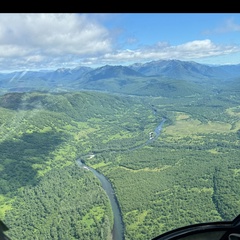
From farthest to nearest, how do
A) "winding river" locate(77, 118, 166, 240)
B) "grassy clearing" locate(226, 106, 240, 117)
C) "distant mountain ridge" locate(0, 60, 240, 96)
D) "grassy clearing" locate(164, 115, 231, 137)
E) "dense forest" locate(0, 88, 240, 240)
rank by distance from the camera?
1. "distant mountain ridge" locate(0, 60, 240, 96)
2. "grassy clearing" locate(226, 106, 240, 117)
3. "grassy clearing" locate(164, 115, 231, 137)
4. "dense forest" locate(0, 88, 240, 240)
5. "winding river" locate(77, 118, 166, 240)

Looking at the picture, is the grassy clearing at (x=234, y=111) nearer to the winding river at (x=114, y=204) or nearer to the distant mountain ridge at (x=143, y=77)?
the distant mountain ridge at (x=143, y=77)

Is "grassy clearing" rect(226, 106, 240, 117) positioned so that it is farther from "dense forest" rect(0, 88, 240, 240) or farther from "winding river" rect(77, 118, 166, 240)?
"winding river" rect(77, 118, 166, 240)

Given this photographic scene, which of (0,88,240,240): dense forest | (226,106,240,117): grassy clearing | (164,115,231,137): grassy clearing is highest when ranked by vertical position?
(0,88,240,240): dense forest

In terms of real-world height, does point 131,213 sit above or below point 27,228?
below

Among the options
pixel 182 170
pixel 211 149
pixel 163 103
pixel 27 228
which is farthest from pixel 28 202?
pixel 163 103

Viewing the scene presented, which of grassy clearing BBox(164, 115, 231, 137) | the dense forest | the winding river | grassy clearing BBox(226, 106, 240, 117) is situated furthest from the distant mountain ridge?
the winding river

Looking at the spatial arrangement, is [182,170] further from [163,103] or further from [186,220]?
[163,103]

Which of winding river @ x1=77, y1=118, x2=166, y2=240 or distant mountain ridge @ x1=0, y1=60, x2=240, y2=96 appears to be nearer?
winding river @ x1=77, y1=118, x2=166, y2=240
